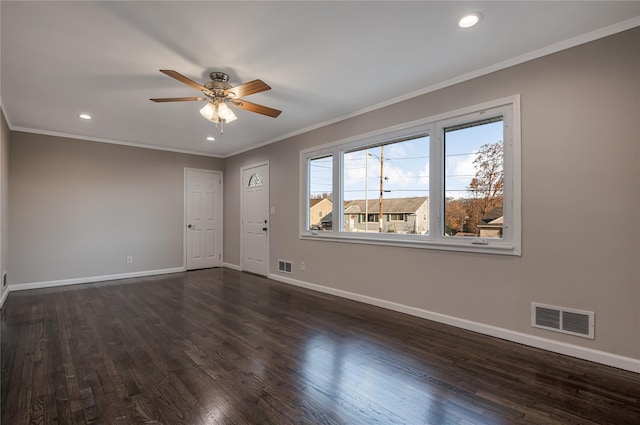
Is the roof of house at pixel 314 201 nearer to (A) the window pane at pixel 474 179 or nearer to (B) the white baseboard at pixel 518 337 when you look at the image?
(B) the white baseboard at pixel 518 337

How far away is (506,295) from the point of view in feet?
9.02

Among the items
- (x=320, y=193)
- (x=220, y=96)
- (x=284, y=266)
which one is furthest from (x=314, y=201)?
(x=220, y=96)

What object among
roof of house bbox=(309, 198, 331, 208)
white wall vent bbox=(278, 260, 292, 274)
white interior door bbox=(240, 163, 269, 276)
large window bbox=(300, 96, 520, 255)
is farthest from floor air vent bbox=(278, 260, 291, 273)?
roof of house bbox=(309, 198, 331, 208)

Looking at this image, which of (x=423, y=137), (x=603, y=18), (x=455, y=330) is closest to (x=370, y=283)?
(x=455, y=330)

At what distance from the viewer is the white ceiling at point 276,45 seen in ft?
6.79

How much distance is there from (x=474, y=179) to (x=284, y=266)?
10.9 ft

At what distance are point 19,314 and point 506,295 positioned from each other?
5263 millimetres

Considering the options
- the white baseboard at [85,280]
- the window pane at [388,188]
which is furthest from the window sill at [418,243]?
the white baseboard at [85,280]

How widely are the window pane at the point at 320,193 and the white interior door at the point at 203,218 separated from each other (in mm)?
2884

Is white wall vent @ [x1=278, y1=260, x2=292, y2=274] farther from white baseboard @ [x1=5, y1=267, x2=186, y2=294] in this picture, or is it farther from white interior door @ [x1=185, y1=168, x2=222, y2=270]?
white baseboard @ [x1=5, y1=267, x2=186, y2=294]

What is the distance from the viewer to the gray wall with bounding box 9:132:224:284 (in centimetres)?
468

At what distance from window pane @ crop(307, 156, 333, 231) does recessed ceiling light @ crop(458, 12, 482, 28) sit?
8.28ft

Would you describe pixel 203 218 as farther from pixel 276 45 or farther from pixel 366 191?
pixel 276 45

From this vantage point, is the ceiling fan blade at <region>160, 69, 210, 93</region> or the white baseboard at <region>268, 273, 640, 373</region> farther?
the ceiling fan blade at <region>160, 69, 210, 93</region>
